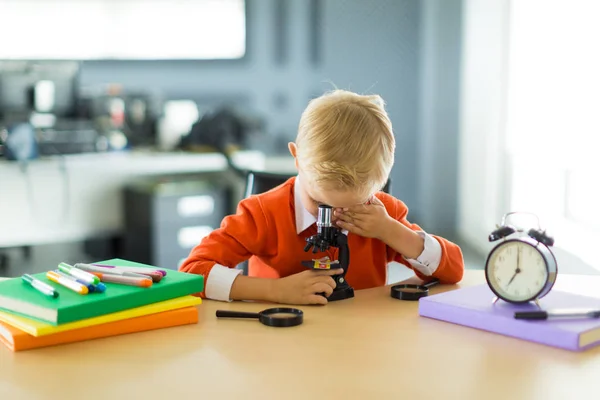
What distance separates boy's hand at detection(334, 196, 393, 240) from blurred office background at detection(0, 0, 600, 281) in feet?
6.81

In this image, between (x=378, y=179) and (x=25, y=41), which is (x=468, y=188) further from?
(x=378, y=179)

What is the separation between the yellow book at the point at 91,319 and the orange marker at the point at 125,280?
4 cm

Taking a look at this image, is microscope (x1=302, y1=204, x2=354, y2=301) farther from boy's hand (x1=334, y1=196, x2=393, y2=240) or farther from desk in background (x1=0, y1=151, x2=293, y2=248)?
desk in background (x1=0, y1=151, x2=293, y2=248)

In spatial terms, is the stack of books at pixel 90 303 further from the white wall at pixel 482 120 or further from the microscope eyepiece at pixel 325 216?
the white wall at pixel 482 120

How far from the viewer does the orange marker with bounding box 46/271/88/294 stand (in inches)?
46.8

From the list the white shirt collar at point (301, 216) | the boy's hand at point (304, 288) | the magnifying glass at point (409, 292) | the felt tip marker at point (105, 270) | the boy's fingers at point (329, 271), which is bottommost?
the magnifying glass at point (409, 292)

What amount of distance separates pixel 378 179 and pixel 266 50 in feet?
13.7

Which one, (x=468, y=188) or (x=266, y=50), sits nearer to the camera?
(x=468, y=188)

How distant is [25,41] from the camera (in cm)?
487

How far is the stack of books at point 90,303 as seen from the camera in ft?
3.69

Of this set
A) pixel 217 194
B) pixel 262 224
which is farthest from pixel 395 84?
pixel 262 224

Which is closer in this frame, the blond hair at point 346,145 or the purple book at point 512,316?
the purple book at point 512,316

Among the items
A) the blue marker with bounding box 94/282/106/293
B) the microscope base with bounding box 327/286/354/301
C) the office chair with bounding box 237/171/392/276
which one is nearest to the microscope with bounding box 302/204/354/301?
the microscope base with bounding box 327/286/354/301

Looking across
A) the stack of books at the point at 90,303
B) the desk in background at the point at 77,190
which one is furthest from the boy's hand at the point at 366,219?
the desk in background at the point at 77,190
